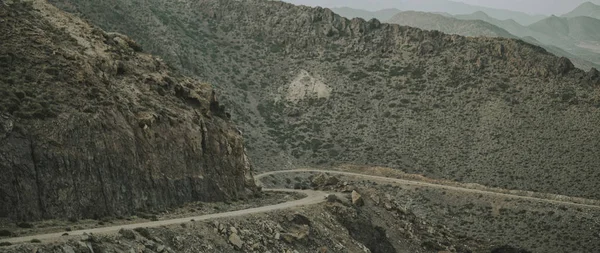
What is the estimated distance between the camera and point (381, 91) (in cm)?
11425

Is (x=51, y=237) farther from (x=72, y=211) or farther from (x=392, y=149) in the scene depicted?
(x=392, y=149)

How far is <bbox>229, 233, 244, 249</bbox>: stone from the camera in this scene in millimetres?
36928

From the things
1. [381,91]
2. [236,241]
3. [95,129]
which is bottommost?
[381,91]

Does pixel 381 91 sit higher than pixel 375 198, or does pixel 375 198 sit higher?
pixel 375 198

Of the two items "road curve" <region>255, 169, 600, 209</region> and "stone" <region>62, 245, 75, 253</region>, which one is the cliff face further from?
"road curve" <region>255, 169, 600, 209</region>

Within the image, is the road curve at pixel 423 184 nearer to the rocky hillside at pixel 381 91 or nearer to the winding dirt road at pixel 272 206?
the winding dirt road at pixel 272 206

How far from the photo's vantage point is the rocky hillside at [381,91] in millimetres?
92938

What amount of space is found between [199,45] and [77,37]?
250 ft

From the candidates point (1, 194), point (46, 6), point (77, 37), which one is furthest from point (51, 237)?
point (46, 6)

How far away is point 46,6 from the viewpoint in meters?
51.6

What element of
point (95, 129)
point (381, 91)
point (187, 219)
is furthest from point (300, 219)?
point (381, 91)

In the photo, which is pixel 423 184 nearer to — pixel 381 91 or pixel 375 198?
pixel 375 198

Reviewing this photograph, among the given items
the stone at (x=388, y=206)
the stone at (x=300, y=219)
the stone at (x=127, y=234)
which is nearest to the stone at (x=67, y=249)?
the stone at (x=127, y=234)

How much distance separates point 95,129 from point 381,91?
80677 millimetres
